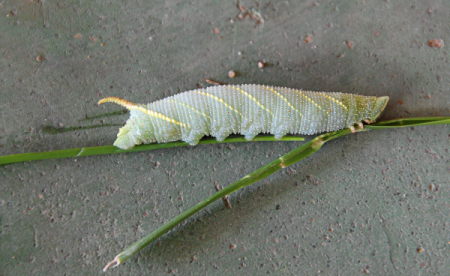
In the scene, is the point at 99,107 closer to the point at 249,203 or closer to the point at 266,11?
the point at 249,203

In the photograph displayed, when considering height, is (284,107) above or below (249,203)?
above

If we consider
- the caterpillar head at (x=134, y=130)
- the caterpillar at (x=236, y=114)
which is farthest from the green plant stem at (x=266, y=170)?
the caterpillar head at (x=134, y=130)

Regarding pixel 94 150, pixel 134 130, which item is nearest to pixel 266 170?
pixel 134 130

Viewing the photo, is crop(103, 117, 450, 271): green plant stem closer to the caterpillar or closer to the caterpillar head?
the caterpillar

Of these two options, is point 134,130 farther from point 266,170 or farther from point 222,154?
point 266,170

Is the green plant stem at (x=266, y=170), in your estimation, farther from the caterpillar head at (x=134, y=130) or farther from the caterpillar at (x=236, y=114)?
the caterpillar head at (x=134, y=130)

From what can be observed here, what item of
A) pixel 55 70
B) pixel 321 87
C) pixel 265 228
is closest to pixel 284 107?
pixel 321 87
